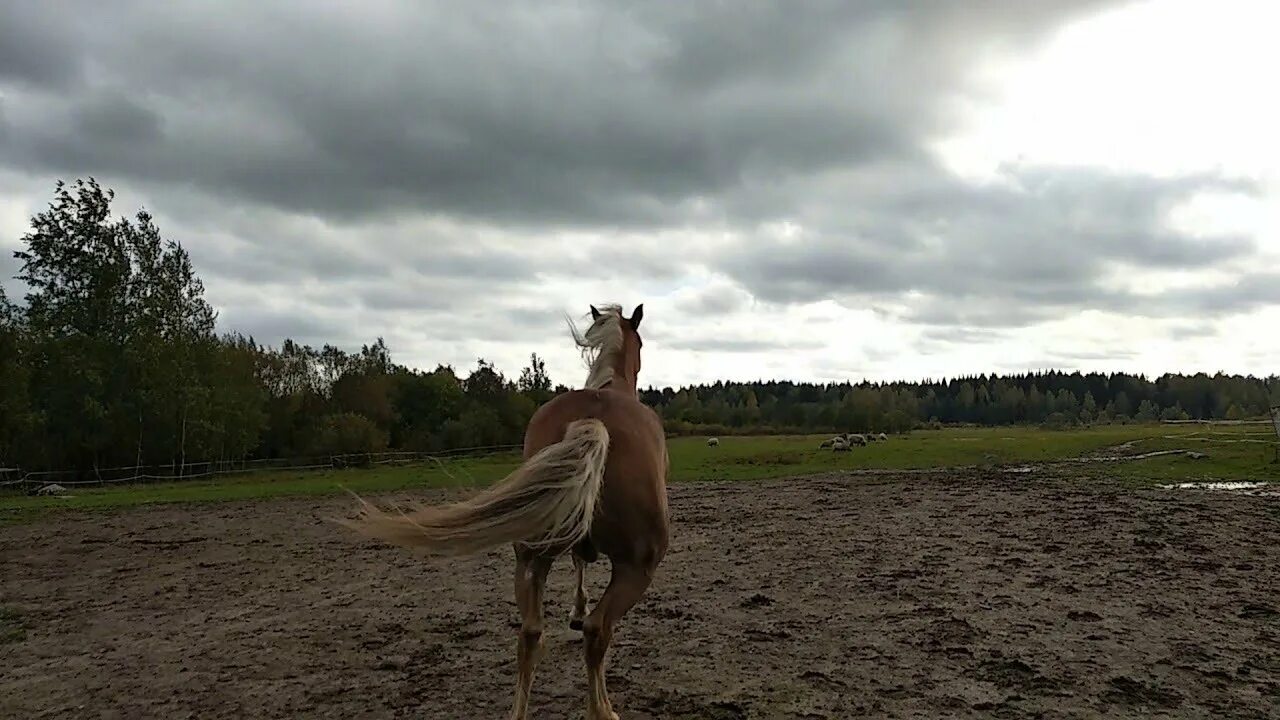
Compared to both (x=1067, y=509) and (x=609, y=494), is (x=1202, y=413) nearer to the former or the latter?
(x=1067, y=509)

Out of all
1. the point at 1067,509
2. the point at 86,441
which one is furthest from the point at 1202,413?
the point at 86,441

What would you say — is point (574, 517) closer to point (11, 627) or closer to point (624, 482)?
point (624, 482)

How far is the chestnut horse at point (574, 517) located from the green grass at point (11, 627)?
5603 mm

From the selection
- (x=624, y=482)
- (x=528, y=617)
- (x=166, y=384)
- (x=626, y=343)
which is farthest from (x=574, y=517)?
(x=166, y=384)

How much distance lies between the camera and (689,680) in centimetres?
549

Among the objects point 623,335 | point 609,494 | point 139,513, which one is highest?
point 623,335

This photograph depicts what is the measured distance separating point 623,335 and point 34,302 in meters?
39.5

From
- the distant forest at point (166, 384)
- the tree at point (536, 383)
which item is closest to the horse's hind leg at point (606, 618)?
the distant forest at point (166, 384)

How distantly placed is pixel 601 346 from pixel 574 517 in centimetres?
240

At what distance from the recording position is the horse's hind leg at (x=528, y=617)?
4531 millimetres

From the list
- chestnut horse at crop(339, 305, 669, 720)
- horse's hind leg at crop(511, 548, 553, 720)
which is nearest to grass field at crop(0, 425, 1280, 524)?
horse's hind leg at crop(511, 548, 553, 720)

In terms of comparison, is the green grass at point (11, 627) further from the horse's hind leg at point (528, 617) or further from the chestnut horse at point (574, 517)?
the horse's hind leg at point (528, 617)

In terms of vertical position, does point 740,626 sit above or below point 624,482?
below

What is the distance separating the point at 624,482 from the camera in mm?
4457
